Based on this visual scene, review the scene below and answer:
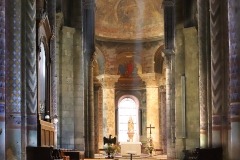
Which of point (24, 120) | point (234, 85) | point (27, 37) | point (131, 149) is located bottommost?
point (131, 149)

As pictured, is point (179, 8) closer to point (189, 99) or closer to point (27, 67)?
point (189, 99)

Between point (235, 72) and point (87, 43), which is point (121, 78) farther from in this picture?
point (235, 72)

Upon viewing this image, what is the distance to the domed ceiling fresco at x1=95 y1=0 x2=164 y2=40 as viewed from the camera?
3669cm

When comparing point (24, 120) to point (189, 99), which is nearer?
point (24, 120)

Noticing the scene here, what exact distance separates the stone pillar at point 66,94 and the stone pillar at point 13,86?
409 inches

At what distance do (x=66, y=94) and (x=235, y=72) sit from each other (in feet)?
41.2

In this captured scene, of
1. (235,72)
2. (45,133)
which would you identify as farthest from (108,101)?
(235,72)

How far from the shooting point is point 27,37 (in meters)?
14.4

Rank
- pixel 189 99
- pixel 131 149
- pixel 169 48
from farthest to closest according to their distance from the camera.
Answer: pixel 169 48 < pixel 189 99 < pixel 131 149

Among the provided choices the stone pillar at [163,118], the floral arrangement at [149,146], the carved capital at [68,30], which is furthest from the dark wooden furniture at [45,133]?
the stone pillar at [163,118]

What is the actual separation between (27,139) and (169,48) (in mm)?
17342

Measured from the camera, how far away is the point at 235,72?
13.1 meters

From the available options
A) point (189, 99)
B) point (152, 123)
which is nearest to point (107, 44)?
point (152, 123)

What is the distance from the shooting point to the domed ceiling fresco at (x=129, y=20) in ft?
120
